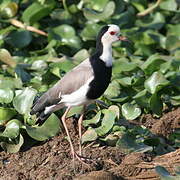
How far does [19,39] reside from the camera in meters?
8.81

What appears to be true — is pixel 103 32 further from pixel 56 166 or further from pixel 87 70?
pixel 56 166

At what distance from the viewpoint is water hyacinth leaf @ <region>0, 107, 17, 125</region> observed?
254 inches

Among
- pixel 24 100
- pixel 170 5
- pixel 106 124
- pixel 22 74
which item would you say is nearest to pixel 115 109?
pixel 106 124

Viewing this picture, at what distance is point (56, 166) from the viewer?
5887 mm

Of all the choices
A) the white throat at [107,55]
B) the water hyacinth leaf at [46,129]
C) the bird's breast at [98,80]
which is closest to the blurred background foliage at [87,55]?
the water hyacinth leaf at [46,129]

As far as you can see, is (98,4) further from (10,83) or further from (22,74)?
(10,83)

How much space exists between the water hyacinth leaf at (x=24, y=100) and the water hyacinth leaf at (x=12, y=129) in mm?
170

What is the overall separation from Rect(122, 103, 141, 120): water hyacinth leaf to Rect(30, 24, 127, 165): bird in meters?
0.62

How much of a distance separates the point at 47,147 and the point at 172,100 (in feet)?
5.17

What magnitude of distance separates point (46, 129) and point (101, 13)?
3.33m

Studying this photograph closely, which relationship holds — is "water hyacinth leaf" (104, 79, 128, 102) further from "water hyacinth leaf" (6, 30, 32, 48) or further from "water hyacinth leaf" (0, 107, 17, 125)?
"water hyacinth leaf" (6, 30, 32, 48)

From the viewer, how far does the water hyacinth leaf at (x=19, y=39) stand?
876 centimetres

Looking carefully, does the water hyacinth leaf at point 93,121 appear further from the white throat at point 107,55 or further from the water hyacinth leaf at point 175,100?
the water hyacinth leaf at point 175,100

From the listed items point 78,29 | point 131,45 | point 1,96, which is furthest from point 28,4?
point 1,96
